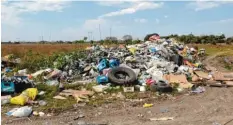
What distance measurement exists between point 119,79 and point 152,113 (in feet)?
10.6

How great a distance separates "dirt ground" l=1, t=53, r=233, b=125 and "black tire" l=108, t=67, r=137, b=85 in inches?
65.6

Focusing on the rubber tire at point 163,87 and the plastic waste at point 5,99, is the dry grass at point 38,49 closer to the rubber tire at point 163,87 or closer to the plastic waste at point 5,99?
the rubber tire at point 163,87

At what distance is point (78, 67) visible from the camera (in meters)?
13.8

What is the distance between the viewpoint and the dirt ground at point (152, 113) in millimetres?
7535

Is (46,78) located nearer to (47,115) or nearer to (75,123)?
(47,115)

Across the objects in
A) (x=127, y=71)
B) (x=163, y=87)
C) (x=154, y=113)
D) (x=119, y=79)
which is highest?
(x=127, y=71)

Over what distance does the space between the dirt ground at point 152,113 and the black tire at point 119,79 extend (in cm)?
166

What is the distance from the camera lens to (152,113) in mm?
8312

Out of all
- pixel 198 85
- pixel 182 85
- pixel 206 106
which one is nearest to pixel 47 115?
pixel 206 106

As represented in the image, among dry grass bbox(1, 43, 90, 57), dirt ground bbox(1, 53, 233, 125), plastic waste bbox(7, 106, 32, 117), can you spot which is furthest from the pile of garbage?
dry grass bbox(1, 43, 90, 57)

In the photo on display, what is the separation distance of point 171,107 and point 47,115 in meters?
2.98

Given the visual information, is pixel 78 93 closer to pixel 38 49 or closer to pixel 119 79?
pixel 119 79

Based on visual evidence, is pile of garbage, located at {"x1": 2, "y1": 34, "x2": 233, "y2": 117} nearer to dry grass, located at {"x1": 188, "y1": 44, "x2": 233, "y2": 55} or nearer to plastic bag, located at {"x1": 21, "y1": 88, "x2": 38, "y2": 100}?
plastic bag, located at {"x1": 21, "y1": 88, "x2": 38, "y2": 100}

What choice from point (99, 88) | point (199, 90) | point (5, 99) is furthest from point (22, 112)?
point (199, 90)
